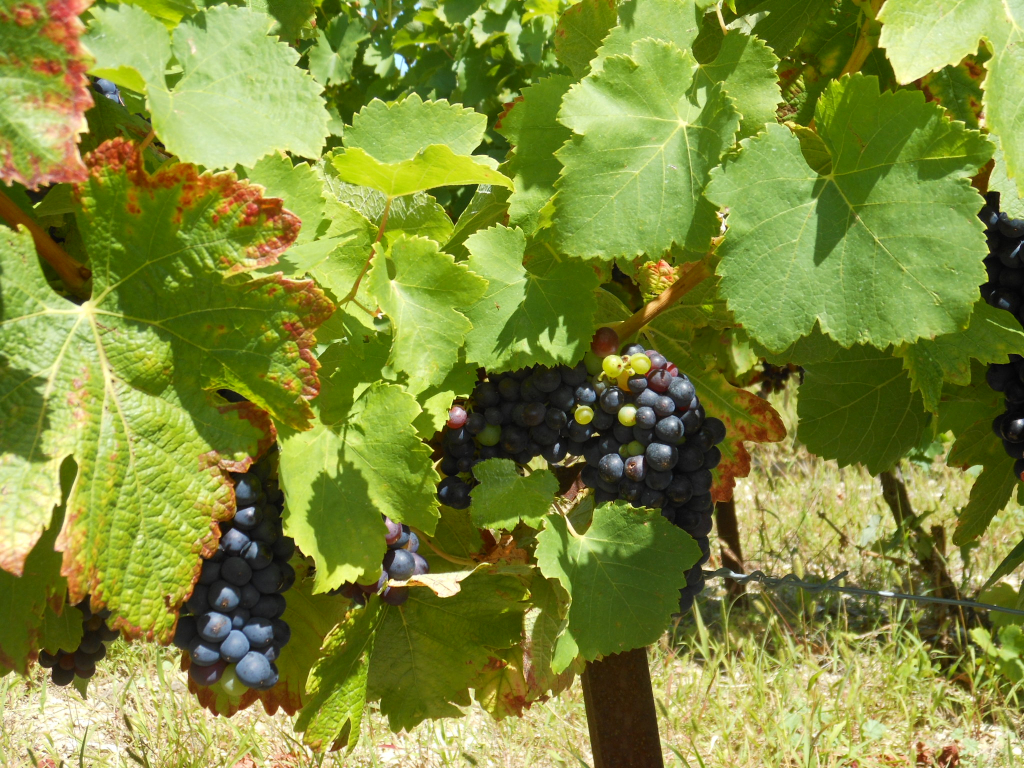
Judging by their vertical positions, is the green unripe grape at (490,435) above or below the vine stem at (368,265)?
below

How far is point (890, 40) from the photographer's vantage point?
3.28 feet

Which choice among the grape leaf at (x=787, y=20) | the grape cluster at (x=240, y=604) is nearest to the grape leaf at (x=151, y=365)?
the grape cluster at (x=240, y=604)

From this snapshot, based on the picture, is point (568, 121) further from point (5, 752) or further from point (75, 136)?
point (5, 752)

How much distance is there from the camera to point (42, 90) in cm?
69

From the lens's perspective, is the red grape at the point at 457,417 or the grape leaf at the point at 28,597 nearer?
the grape leaf at the point at 28,597

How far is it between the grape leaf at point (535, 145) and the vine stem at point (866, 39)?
398 mm

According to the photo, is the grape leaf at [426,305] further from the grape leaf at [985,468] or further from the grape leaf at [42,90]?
the grape leaf at [985,468]

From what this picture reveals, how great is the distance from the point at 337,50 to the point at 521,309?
3.17m

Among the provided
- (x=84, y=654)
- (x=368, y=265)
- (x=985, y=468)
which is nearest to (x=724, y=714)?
(x=985, y=468)

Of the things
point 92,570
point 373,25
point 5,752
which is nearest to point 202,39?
point 92,570

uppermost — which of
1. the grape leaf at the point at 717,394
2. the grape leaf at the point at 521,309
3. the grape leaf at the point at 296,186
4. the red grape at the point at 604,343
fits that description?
the grape leaf at the point at 296,186

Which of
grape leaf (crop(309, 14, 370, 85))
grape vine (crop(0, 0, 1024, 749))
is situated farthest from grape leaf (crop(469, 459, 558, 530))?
grape leaf (crop(309, 14, 370, 85))

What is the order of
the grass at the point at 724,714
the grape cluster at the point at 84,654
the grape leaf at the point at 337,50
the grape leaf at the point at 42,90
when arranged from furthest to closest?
the grape leaf at the point at 337,50 → the grass at the point at 724,714 → the grape cluster at the point at 84,654 → the grape leaf at the point at 42,90

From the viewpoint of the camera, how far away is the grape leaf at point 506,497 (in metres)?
1.13
